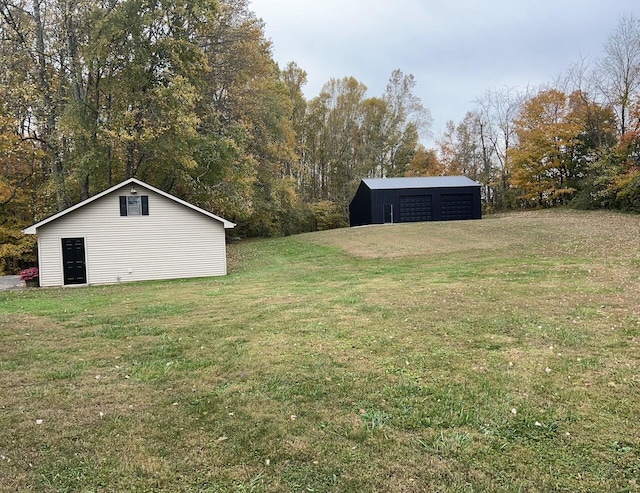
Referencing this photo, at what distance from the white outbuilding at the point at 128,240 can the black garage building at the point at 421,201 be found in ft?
56.1

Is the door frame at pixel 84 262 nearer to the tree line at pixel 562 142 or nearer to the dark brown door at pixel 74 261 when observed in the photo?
the dark brown door at pixel 74 261

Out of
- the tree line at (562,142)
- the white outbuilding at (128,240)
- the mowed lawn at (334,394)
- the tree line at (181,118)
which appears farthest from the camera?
the tree line at (562,142)

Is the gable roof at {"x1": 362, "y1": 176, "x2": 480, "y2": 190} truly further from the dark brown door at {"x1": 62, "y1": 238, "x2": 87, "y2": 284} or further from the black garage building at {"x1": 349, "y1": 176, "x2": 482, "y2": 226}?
the dark brown door at {"x1": 62, "y1": 238, "x2": 87, "y2": 284}

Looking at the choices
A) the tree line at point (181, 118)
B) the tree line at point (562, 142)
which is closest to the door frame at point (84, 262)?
the tree line at point (181, 118)

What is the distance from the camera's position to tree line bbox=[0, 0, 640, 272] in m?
19.5

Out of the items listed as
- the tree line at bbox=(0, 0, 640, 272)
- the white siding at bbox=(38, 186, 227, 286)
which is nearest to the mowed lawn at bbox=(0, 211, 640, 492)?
the white siding at bbox=(38, 186, 227, 286)

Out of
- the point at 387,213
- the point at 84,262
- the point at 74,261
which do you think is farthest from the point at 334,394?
the point at 387,213

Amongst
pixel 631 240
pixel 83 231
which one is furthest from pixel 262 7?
pixel 631 240

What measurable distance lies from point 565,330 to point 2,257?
27.3 meters

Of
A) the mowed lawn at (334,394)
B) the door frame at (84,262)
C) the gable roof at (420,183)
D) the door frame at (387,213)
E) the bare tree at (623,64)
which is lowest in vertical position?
the mowed lawn at (334,394)

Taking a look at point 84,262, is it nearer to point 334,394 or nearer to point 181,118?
point 181,118

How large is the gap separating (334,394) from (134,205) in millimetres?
16112

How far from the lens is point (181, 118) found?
18.8m

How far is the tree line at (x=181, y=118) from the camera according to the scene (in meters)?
19.5
